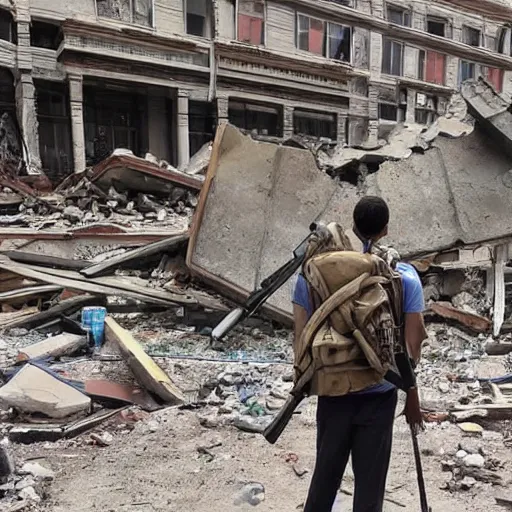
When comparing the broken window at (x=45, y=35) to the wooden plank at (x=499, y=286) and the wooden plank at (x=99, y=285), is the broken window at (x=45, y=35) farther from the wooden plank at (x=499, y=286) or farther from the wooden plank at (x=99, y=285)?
the wooden plank at (x=499, y=286)

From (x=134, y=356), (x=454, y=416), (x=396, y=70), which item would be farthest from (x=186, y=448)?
(x=396, y=70)

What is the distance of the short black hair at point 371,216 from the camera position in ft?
6.32

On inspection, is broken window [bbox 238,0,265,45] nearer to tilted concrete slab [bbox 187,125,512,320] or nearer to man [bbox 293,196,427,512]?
tilted concrete slab [bbox 187,125,512,320]

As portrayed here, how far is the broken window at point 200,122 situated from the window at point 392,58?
845cm

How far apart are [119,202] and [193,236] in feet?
20.2

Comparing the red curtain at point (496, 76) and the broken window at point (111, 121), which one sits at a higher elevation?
the red curtain at point (496, 76)

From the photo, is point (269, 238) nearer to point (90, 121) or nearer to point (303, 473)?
point (303, 473)

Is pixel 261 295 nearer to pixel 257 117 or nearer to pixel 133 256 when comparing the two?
pixel 133 256

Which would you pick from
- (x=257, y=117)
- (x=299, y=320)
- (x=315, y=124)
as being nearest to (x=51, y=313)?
(x=299, y=320)

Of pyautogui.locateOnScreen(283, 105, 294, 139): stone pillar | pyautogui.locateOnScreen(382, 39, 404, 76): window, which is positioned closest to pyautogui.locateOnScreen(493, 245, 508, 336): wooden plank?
pyautogui.locateOnScreen(283, 105, 294, 139): stone pillar

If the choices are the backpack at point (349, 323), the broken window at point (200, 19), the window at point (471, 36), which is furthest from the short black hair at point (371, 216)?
the window at point (471, 36)

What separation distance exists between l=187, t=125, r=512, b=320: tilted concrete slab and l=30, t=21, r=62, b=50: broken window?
13.1 meters

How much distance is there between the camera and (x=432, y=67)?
24.7 metres

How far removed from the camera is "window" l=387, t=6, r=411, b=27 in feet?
75.7
